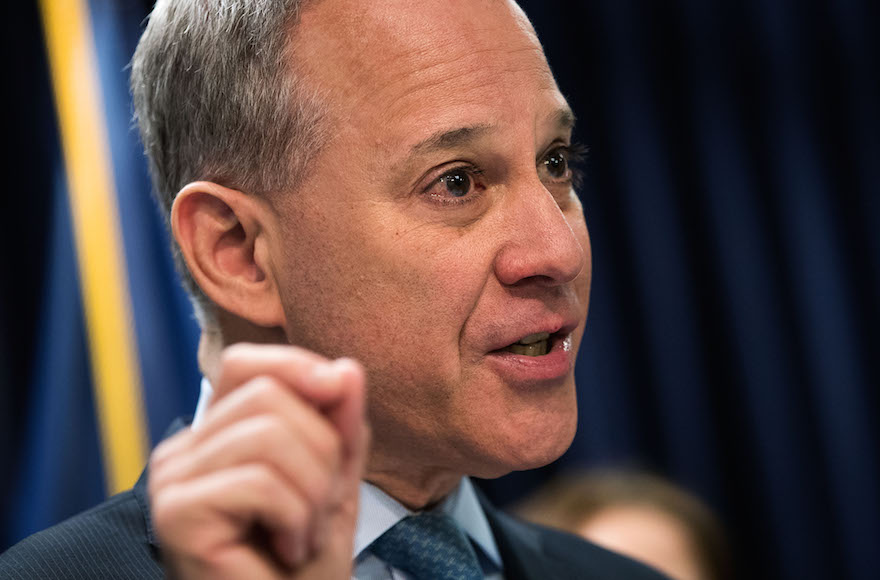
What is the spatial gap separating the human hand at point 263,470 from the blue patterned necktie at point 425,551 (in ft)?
1.77

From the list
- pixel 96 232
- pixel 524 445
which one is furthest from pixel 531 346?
pixel 96 232

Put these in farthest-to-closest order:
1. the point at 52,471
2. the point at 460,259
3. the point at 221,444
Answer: the point at 52,471 → the point at 460,259 → the point at 221,444

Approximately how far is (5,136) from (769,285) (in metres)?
2.20

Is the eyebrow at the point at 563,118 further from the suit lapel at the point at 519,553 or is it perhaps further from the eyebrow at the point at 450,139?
the suit lapel at the point at 519,553

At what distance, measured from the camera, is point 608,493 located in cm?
271

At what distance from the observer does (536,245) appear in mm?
1182

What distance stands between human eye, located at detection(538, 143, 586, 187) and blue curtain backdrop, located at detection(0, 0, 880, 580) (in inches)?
63.4

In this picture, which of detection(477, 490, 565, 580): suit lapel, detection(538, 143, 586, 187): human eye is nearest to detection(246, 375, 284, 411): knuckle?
detection(538, 143, 586, 187): human eye

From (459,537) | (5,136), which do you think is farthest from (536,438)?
(5,136)

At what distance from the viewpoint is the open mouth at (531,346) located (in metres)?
1.23

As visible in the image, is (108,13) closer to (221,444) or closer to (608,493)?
(608,493)

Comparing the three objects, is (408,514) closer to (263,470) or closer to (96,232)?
(263,470)

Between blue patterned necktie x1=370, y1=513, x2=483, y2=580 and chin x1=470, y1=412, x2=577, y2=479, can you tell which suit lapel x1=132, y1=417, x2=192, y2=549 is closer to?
blue patterned necktie x1=370, y1=513, x2=483, y2=580

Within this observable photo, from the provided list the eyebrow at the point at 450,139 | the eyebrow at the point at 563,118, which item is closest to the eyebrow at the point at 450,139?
the eyebrow at the point at 450,139
